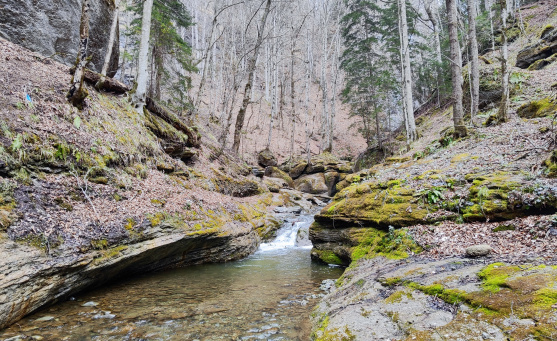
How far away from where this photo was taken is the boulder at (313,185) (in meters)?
23.8

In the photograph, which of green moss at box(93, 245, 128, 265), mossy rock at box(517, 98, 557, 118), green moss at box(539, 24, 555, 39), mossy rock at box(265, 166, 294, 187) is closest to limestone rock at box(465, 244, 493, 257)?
green moss at box(93, 245, 128, 265)

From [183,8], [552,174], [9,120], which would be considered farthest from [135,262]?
[183,8]

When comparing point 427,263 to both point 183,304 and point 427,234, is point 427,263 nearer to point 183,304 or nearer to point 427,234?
point 427,234

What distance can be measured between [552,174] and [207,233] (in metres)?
7.98

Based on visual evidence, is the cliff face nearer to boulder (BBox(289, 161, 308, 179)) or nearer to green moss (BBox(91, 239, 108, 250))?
green moss (BBox(91, 239, 108, 250))

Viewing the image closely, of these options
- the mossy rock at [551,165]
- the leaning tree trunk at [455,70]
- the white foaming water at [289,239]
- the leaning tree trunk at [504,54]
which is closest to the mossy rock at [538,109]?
the leaning tree trunk at [504,54]

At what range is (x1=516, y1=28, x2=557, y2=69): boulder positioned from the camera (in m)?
15.4

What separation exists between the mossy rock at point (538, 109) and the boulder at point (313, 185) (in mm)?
14919

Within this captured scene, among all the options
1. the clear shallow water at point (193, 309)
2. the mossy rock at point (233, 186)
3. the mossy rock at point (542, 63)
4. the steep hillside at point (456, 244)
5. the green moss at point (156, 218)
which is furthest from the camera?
the mossy rock at point (542, 63)

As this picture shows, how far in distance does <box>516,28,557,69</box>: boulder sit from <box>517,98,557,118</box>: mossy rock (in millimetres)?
8843

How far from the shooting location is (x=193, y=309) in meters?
5.00

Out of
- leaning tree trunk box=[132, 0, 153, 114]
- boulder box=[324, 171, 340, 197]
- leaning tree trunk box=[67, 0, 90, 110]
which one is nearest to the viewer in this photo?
leaning tree trunk box=[67, 0, 90, 110]

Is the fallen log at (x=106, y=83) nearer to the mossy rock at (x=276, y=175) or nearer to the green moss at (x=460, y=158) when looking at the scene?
the green moss at (x=460, y=158)

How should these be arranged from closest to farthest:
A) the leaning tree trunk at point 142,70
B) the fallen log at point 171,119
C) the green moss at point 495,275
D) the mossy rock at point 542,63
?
the green moss at point 495,275
the leaning tree trunk at point 142,70
the fallen log at point 171,119
the mossy rock at point 542,63
